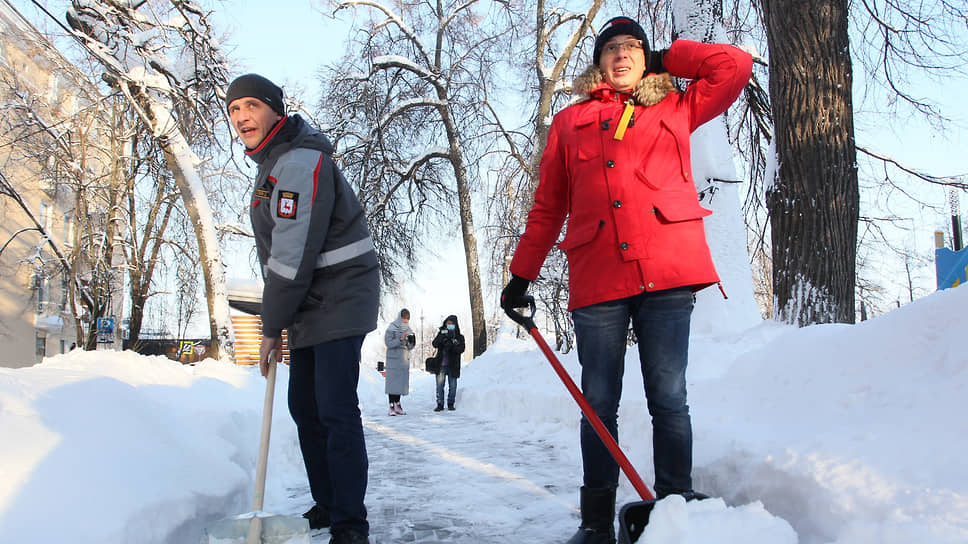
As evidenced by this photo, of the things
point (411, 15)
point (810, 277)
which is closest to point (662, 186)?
point (810, 277)

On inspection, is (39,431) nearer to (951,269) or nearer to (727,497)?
(727,497)

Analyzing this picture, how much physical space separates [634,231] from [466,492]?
2.05 metres

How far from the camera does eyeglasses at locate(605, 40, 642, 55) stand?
2.51 m

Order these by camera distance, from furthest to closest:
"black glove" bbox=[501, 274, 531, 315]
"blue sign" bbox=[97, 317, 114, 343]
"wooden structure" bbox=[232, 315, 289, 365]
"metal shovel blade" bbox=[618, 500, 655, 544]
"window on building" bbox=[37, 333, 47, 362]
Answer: "window on building" bbox=[37, 333, 47, 362]
"blue sign" bbox=[97, 317, 114, 343]
"wooden structure" bbox=[232, 315, 289, 365]
"black glove" bbox=[501, 274, 531, 315]
"metal shovel blade" bbox=[618, 500, 655, 544]

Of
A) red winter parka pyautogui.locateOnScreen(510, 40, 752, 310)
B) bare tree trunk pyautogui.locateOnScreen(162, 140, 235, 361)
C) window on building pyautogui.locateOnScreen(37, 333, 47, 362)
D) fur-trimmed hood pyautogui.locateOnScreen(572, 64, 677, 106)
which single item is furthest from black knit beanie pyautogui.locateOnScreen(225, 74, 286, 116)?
window on building pyautogui.locateOnScreen(37, 333, 47, 362)

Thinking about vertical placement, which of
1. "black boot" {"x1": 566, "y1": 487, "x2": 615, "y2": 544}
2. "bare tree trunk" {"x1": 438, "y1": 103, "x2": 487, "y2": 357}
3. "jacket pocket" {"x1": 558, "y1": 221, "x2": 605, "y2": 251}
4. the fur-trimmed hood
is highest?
"bare tree trunk" {"x1": 438, "y1": 103, "x2": 487, "y2": 357}

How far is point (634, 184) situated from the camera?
7.79 ft

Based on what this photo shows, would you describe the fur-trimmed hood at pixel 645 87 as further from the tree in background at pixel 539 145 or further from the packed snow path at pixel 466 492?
the tree in background at pixel 539 145

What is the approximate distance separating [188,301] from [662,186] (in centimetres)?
→ 2246

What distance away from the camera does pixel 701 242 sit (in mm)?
2391

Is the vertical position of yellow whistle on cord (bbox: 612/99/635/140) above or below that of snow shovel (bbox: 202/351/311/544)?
above

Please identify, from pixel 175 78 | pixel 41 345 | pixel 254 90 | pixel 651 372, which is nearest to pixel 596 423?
pixel 651 372

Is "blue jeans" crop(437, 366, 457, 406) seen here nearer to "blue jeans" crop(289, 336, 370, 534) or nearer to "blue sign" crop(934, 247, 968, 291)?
"blue sign" crop(934, 247, 968, 291)

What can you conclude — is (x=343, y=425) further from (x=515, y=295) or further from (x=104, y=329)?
(x=104, y=329)
